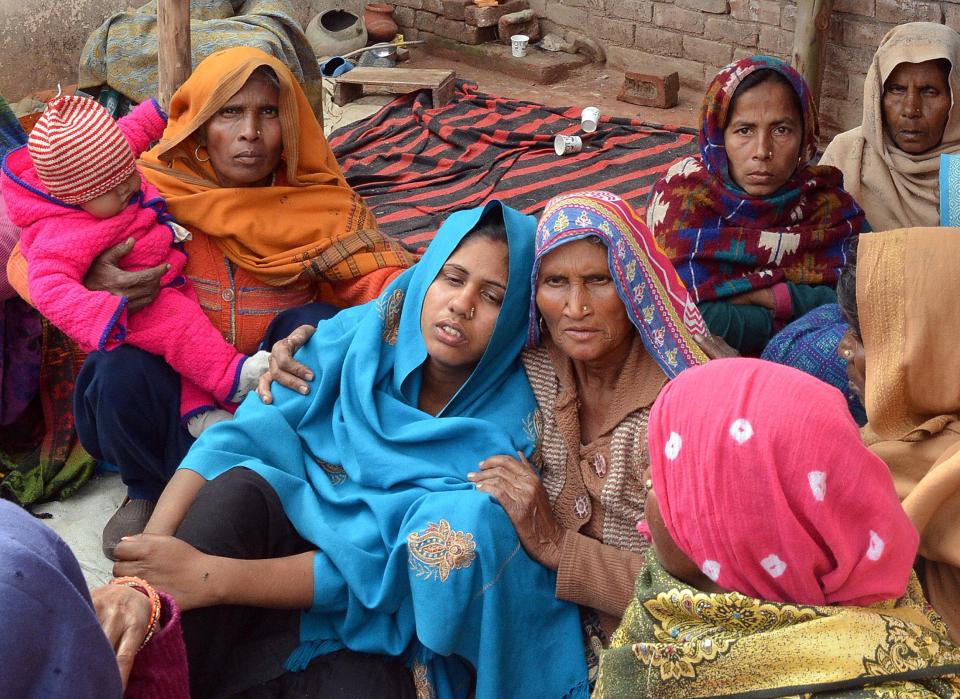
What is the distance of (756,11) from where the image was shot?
7160 mm

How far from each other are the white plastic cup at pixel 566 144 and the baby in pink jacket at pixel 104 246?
3.35 meters

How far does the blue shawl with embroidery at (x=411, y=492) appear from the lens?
2.33 metres

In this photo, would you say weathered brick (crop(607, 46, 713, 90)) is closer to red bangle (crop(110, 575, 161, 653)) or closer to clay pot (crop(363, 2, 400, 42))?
clay pot (crop(363, 2, 400, 42))

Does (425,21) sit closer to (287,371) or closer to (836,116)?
(836,116)

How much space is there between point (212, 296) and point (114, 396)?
1.62 feet

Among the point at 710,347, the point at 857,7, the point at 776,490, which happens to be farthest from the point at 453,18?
the point at 776,490

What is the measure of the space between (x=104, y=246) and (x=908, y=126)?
295cm

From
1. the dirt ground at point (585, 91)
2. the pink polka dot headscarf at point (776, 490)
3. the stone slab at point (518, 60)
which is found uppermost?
the pink polka dot headscarf at point (776, 490)

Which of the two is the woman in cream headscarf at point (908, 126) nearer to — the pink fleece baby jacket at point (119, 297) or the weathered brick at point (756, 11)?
the pink fleece baby jacket at point (119, 297)

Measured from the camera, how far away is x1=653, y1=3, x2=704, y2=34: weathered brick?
7.59m

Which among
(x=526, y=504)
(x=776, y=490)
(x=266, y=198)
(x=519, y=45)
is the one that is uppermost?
(x=776, y=490)

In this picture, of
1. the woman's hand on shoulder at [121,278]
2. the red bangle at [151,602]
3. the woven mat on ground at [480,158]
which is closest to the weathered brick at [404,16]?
the woven mat on ground at [480,158]

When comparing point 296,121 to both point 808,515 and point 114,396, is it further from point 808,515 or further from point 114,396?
point 808,515

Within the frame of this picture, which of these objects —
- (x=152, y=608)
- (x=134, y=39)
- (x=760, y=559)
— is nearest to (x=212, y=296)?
(x=152, y=608)
